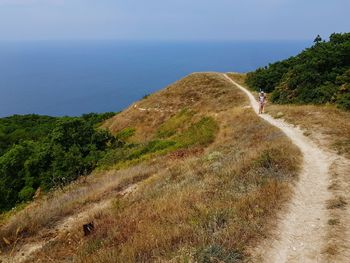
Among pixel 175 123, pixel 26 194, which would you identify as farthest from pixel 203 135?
pixel 26 194

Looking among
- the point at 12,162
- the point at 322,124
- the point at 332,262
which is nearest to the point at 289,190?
the point at 332,262

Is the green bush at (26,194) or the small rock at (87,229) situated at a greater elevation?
the small rock at (87,229)

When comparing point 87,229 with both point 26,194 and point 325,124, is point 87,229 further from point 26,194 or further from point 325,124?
point 325,124

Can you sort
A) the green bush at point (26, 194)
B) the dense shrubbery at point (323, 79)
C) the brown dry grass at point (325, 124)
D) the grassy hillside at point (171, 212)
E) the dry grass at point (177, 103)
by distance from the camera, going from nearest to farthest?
the grassy hillside at point (171, 212), the brown dry grass at point (325, 124), the green bush at point (26, 194), the dense shrubbery at point (323, 79), the dry grass at point (177, 103)

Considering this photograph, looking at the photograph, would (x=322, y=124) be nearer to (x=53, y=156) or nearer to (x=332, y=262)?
Result: (x=332, y=262)

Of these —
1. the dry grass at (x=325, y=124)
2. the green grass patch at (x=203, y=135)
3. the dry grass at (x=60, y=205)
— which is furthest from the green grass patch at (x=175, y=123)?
→ the dry grass at (x=60, y=205)

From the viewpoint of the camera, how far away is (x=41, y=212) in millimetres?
12672

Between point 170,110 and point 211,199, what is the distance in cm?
3708

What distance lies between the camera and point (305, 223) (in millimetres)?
8305

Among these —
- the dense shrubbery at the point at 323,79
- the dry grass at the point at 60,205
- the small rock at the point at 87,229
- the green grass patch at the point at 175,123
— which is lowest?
the green grass patch at the point at 175,123

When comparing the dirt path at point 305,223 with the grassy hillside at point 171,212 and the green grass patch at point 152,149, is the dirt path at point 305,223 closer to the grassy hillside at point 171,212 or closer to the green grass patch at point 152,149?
the grassy hillside at point 171,212

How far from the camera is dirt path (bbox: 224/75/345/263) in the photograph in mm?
6863

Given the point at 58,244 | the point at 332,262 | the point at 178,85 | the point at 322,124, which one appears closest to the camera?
the point at 332,262

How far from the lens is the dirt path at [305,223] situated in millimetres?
6863
